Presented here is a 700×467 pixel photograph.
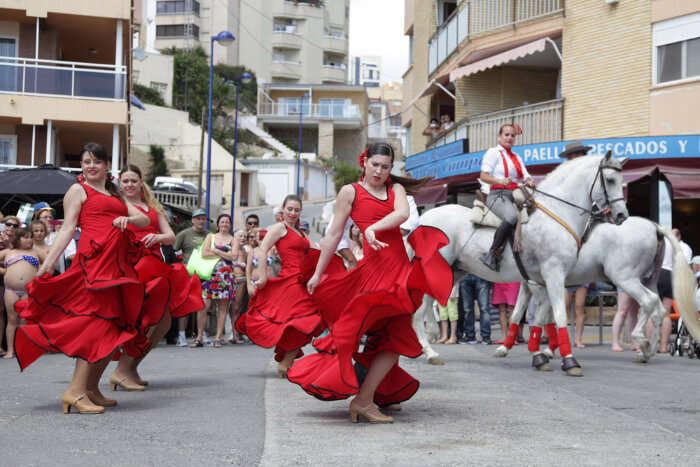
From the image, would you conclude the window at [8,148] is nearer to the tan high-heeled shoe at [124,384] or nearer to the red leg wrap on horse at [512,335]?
the red leg wrap on horse at [512,335]

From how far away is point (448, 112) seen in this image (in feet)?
117

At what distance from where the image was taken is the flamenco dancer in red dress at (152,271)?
8344 mm

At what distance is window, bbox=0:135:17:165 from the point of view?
30342mm

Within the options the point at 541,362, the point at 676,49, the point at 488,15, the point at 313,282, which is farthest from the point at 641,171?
the point at 313,282

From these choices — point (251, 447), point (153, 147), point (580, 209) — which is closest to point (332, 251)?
Answer: point (251, 447)

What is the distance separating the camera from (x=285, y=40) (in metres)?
87.6

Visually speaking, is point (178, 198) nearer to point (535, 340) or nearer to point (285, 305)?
point (535, 340)

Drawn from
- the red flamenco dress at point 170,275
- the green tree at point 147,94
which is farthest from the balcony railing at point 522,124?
the green tree at point 147,94

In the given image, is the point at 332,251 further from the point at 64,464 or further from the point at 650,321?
the point at 650,321

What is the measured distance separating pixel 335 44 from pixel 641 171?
7196 cm

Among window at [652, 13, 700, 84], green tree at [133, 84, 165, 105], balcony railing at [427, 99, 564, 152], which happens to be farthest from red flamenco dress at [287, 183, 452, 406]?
green tree at [133, 84, 165, 105]

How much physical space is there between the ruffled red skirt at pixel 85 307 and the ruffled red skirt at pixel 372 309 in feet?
5.40

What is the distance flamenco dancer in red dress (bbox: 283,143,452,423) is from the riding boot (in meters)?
4.65

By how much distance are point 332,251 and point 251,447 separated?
1735mm
